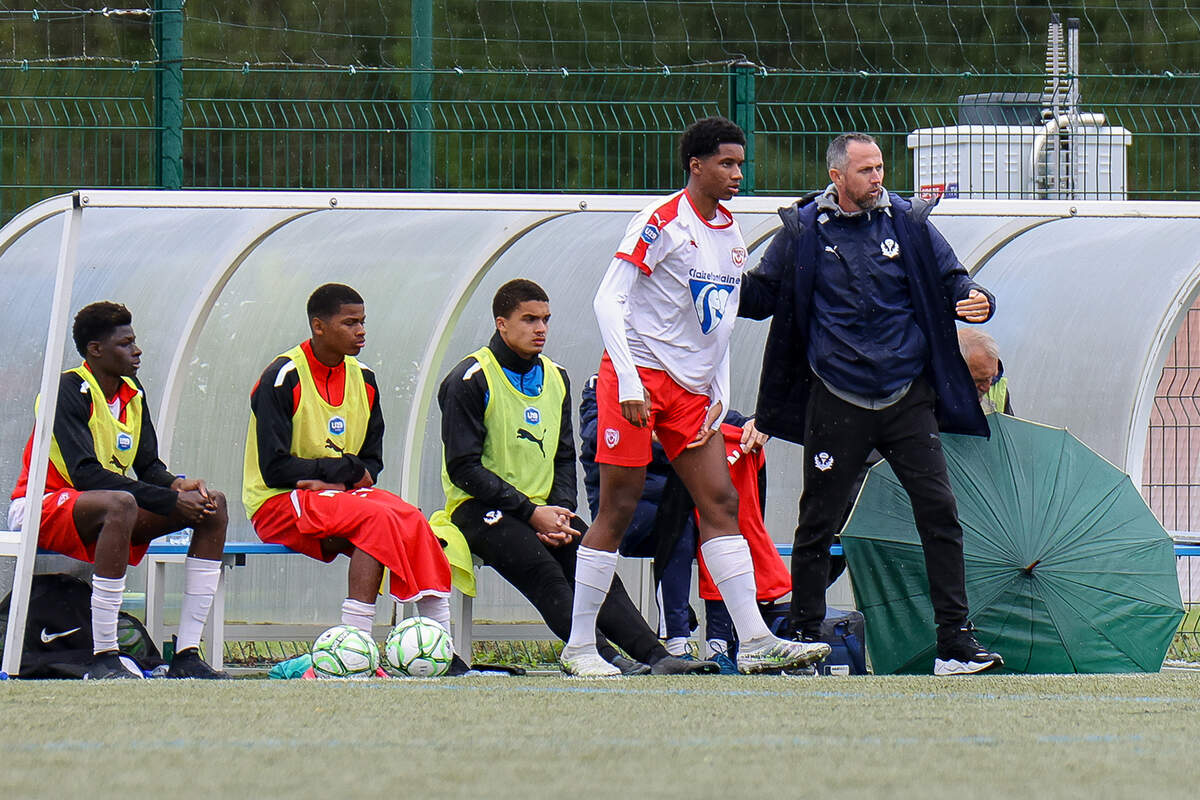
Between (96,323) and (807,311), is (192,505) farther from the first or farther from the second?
(807,311)

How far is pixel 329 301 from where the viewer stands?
25.4 ft

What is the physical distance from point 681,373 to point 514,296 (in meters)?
1.18

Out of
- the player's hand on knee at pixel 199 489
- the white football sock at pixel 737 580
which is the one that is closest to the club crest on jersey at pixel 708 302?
the white football sock at pixel 737 580

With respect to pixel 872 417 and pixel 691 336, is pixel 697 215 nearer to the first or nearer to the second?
pixel 691 336

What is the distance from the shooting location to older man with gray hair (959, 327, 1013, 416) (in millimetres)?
7977

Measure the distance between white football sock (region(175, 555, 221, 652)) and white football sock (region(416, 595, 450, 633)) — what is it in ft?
2.49

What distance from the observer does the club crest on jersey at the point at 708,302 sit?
673cm

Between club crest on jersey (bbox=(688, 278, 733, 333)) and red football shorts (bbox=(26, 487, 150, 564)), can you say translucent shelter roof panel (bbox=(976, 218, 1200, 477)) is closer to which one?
club crest on jersey (bbox=(688, 278, 733, 333))

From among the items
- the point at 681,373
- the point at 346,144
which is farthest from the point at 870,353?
the point at 346,144

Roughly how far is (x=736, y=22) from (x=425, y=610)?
17527 millimetres

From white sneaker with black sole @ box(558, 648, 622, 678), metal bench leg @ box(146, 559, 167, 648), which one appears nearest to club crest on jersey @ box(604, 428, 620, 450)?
white sneaker with black sole @ box(558, 648, 622, 678)

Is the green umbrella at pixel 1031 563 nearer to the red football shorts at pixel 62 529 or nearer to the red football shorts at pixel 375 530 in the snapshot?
the red football shorts at pixel 375 530

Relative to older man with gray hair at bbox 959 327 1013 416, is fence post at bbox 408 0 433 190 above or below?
above

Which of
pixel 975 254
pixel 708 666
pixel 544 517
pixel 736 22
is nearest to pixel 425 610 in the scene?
pixel 544 517
